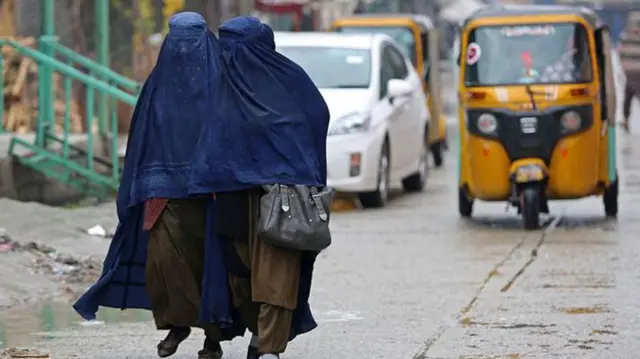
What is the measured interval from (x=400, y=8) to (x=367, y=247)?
139ft

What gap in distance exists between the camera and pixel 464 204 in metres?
15.4

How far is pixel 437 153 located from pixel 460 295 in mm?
12969

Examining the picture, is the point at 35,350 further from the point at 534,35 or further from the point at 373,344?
the point at 534,35

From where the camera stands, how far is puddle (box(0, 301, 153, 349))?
8.78 metres

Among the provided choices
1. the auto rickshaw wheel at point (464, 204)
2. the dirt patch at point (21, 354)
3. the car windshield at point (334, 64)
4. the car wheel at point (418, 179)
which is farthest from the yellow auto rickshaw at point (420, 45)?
the dirt patch at point (21, 354)

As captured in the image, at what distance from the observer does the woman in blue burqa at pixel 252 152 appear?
7402mm

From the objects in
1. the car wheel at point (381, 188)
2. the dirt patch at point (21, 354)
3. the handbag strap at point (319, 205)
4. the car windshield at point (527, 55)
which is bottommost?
the car wheel at point (381, 188)

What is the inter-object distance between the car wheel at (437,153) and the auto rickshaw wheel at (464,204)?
7.40m

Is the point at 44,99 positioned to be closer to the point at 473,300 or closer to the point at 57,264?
the point at 57,264

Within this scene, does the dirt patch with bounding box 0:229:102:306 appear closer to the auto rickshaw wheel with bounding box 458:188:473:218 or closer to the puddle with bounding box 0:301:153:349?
the puddle with bounding box 0:301:153:349

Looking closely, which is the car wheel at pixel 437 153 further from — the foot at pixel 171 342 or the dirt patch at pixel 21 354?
the foot at pixel 171 342

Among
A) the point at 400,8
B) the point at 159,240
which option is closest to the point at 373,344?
the point at 159,240

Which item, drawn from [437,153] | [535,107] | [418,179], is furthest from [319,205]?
[437,153]

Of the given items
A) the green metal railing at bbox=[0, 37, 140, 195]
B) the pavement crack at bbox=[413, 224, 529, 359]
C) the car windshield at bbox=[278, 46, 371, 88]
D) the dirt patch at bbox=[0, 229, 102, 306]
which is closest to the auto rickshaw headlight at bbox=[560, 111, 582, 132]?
the pavement crack at bbox=[413, 224, 529, 359]
